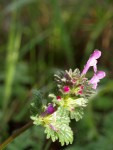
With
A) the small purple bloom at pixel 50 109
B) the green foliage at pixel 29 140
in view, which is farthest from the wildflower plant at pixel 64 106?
the green foliage at pixel 29 140

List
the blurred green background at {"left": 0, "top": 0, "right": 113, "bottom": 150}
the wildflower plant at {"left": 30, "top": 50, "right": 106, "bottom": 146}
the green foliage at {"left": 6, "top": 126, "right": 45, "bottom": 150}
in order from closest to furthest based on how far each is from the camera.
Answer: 1. the wildflower plant at {"left": 30, "top": 50, "right": 106, "bottom": 146}
2. the green foliage at {"left": 6, "top": 126, "right": 45, "bottom": 150}
3. the blurred green background at {"left": 0, "top": 0, "right": 113, "bottom": 150}

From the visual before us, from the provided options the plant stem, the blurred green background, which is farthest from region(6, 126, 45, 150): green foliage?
the plant stem

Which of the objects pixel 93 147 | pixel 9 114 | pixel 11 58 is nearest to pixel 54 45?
pixel 11 58

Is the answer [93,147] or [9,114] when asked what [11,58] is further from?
[93,147]

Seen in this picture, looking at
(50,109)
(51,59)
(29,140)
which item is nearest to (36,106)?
(50,109)

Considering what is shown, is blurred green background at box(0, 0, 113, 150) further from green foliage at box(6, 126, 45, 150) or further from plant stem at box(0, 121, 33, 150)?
plant stem at box(0, 121, 33, 150)

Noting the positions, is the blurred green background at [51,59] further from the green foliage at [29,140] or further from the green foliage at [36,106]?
the green foliage at [36,106]
